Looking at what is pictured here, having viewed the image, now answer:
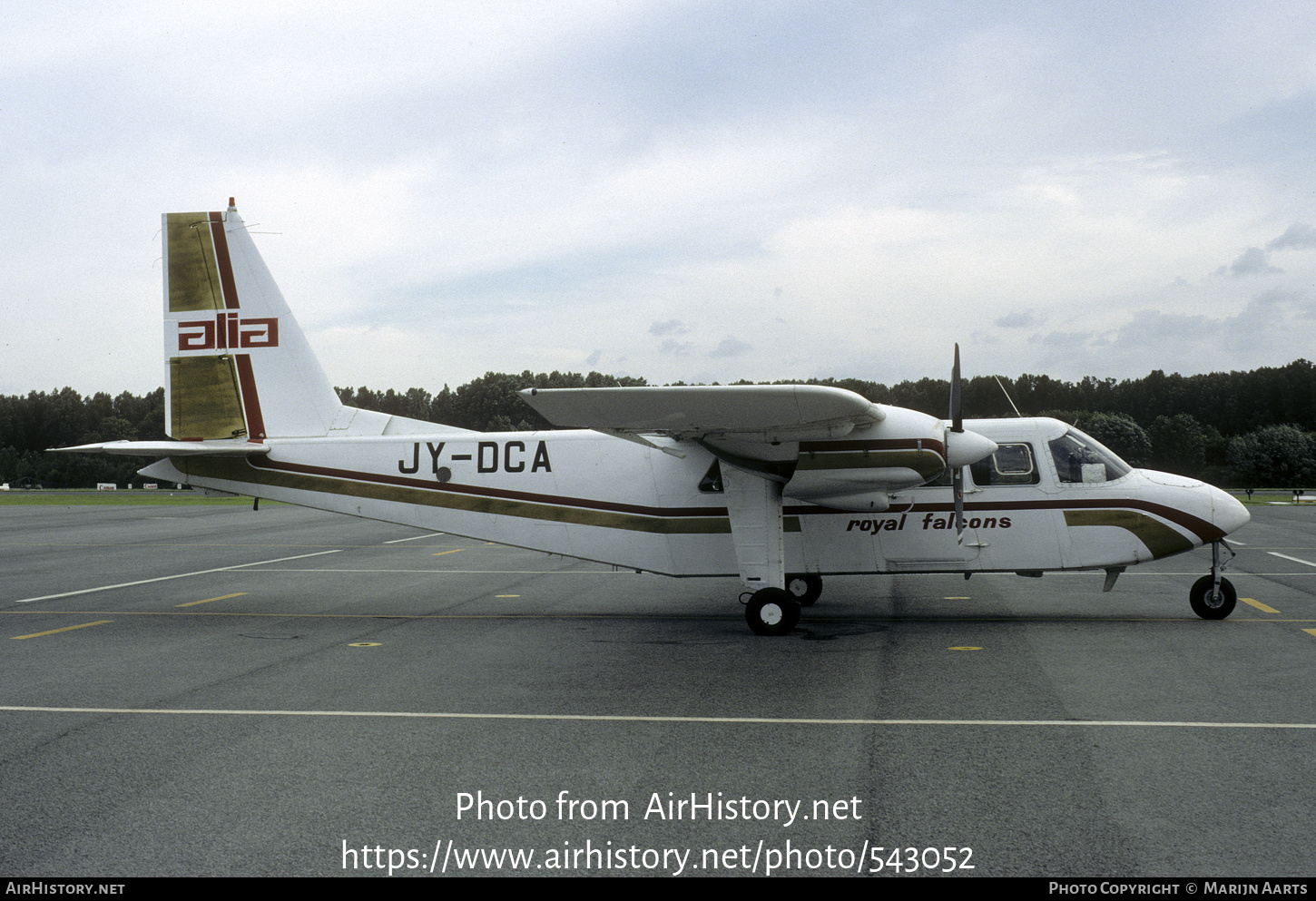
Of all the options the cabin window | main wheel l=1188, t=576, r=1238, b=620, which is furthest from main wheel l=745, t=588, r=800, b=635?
main wheel l=1188, t=576, r=1238, b=620

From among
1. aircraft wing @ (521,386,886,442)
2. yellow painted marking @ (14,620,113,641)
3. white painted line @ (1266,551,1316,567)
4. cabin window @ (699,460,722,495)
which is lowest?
white painted line @ (1266,551,1316,567)

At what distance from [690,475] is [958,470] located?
360cm

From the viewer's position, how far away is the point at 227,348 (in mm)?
13758

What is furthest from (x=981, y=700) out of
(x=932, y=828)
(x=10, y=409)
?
(x=10, y=409)

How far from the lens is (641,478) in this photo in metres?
12.5

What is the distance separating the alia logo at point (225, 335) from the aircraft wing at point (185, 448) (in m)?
1.50

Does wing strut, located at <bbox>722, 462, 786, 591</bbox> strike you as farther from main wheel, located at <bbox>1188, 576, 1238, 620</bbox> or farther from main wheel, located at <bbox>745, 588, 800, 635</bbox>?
main wheel, located at <bbox>1188, 576, 1238, 620</bbox>

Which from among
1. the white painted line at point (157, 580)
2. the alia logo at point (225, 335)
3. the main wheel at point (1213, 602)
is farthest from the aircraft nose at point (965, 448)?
the white painted line at point (157, 580)

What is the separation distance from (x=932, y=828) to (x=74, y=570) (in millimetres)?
20089

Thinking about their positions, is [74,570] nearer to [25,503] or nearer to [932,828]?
[932,828]

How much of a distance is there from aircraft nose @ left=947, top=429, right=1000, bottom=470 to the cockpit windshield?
1.55 m

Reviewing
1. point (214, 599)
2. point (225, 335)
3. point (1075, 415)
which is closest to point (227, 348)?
point (225, 335)

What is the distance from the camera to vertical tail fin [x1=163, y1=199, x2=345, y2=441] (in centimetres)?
1362

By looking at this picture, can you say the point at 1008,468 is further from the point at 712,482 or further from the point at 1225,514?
the point at 712,482
